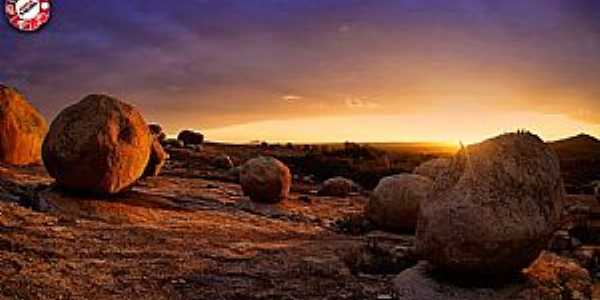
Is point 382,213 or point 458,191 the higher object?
point 458,191

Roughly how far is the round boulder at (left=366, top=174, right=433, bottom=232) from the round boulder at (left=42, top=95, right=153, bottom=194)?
22.1 ft

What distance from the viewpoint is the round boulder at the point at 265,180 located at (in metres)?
21.1

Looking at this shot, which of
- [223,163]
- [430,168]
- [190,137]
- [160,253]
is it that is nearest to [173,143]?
[190,137]

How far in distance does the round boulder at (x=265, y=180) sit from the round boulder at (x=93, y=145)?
5986 mm

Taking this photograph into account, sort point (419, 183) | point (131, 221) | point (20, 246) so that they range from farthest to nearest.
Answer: point (419, 183) → point (131, 221) → point (20, 246)

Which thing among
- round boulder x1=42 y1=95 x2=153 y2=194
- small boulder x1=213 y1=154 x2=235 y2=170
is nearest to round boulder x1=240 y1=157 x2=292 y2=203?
round boulder x1=42 y1=95 x2=153 y2=194

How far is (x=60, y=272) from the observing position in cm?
867

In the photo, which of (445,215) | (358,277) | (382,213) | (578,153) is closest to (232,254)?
(358,277)

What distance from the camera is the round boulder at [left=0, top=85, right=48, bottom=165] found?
2114 cm

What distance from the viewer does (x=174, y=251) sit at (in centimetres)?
1105

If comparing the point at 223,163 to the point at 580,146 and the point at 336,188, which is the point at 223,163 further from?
the point at 580,146

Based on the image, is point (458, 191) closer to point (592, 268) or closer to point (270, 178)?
point (592, 268)

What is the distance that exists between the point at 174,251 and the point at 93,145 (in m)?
5.09

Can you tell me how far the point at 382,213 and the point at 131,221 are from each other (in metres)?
6.59
